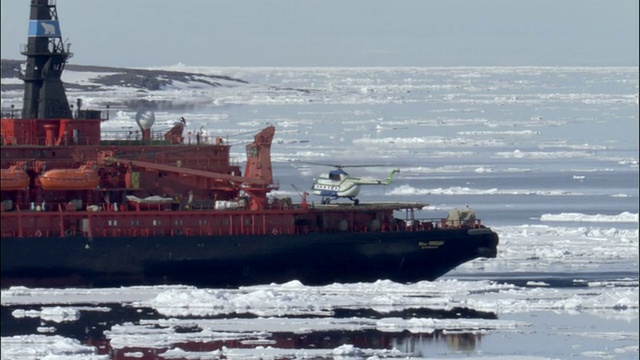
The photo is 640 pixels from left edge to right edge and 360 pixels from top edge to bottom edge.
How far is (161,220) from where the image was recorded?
40.9 m

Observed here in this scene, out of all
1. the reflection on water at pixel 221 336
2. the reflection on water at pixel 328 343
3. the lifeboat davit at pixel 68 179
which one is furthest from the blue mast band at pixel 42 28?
the reflection on water at pixel 328 343

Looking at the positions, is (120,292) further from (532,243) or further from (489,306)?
(532,243)

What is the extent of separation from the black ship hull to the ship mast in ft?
14.4

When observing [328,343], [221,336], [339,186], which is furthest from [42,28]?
[328,343]

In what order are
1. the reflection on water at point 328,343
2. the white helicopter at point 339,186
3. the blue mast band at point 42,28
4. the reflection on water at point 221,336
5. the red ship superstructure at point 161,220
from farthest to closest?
the white helicopter at point 339,186, the blue mast band at point 42,28, the red ship superstructure at point 161,220, the reflection on water at point 221,336, the reflection on water at point 328,343

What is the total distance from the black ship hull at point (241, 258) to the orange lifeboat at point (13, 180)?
1.28 meters

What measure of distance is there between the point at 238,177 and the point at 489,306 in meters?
8.24

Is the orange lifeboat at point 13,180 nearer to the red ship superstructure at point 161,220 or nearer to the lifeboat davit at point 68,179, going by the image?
the red ship superstructure at point 161,220

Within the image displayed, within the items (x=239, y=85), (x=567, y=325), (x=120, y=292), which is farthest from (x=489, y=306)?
(x=239, y=85)

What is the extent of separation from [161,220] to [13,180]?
367 centimetres

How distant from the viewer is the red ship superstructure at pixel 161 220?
40.3 m

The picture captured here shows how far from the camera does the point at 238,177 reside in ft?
137

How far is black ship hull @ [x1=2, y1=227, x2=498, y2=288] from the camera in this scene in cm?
4006

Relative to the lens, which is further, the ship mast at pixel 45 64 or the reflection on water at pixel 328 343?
the ship mast at pixel 45 64
